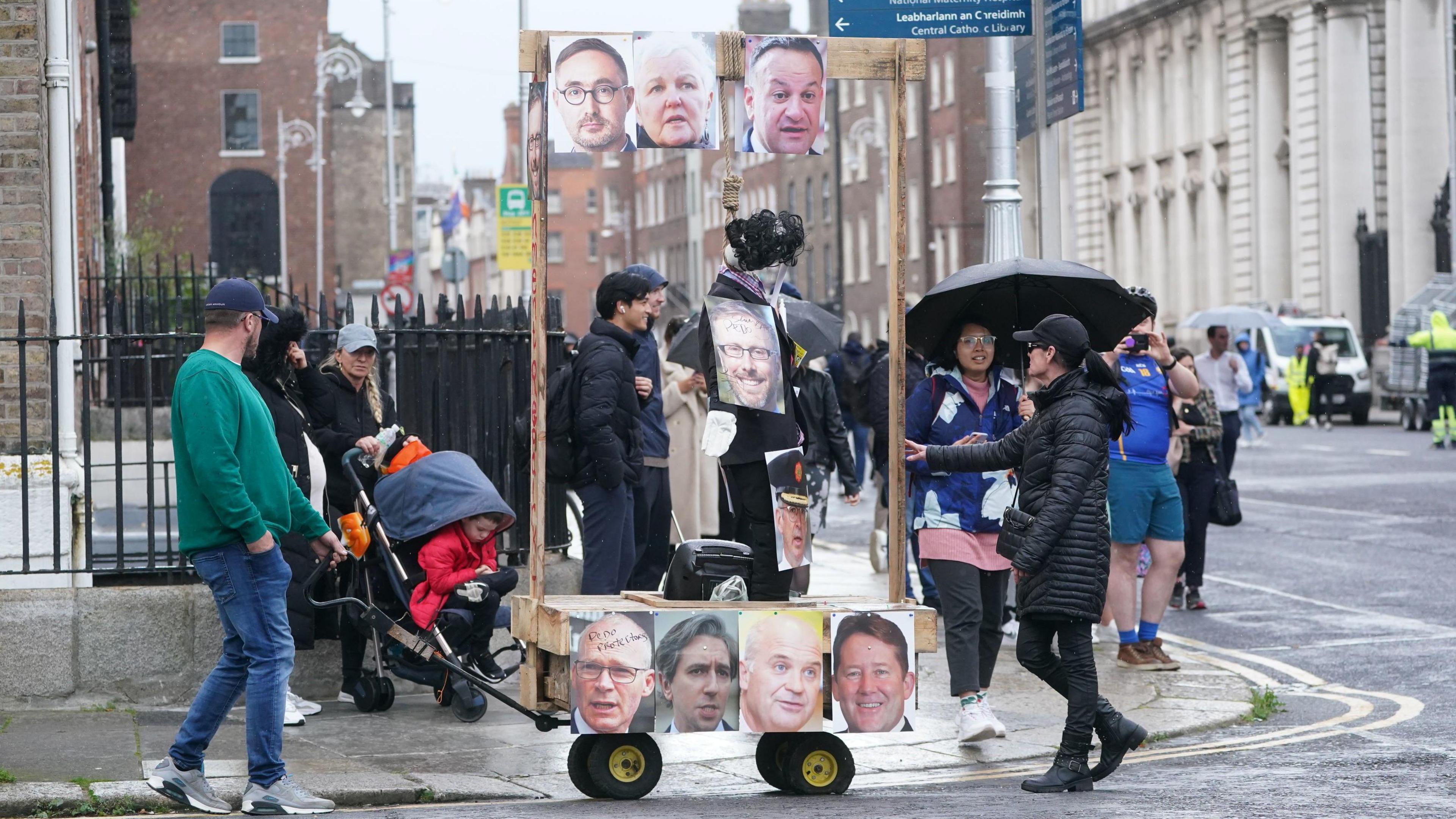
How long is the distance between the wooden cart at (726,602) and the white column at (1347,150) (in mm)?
45831

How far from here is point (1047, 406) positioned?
7297mm

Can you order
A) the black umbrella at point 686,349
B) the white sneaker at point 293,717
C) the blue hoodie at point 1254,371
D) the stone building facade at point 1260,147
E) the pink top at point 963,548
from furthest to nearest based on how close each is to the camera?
the stone building facade at point 1260,147
the blue hoodie at point 1254,371
the black umbrella at point 686,349
the white sneaker at point 293,717
the pink top at point 963,548

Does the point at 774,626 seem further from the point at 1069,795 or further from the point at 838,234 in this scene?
the point at 838,234

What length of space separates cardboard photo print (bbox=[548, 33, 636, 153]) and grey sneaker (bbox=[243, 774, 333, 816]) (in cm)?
249

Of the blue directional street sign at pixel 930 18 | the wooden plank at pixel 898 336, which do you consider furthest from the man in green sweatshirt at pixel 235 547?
the blue directional street sign at pixel 930 18

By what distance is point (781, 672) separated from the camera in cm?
698

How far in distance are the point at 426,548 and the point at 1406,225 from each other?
45.0 metres

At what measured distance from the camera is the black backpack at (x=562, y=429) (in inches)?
369

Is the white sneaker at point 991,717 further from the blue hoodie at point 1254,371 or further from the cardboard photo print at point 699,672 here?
the blue hoodie at point 1254,371

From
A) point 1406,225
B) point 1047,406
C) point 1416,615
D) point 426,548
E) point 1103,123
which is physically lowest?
point 1416,615

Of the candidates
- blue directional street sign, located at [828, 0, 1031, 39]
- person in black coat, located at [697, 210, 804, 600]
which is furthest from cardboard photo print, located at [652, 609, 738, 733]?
blue directional street sign, located at [828, 0, 1031, 39]

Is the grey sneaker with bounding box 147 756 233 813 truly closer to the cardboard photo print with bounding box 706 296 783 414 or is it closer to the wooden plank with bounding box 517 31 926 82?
the cardboard photo print with bounding box 706 296 783 414

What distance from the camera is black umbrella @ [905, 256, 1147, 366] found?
8.38m

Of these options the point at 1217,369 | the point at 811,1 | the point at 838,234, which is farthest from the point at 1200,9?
the point at 1217,369
